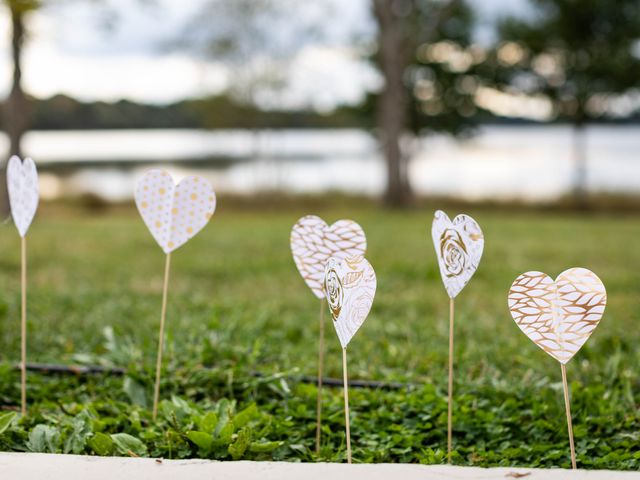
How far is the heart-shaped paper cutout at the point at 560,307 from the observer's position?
189 cm

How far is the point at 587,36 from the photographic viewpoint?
18703mm

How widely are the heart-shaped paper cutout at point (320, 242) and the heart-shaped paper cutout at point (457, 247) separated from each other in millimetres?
303

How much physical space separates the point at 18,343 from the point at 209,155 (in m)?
32.0

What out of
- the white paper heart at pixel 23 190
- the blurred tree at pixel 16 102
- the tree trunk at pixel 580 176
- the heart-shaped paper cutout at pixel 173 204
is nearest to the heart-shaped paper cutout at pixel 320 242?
the heart-shaped paper cutout at pixel 173 204

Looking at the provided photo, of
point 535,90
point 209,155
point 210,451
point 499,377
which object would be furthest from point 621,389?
point 209,155

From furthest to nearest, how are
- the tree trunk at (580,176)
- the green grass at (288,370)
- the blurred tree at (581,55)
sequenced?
the blurred tree at (581,55), the tree trunk at (580,176), the green grass at (288,370)

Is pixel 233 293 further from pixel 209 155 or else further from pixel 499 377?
pixel 209 155

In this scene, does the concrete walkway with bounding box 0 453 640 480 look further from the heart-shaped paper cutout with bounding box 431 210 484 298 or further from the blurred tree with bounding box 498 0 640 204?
the blurred tree with bounding box 498 0 640 204

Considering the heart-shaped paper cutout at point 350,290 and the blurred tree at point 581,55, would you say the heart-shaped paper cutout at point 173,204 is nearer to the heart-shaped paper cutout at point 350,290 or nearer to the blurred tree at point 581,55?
the heart-shaped paper cutout at point 350,290

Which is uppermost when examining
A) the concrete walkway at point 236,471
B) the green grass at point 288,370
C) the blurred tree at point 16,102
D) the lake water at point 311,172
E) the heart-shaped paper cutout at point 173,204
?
the blurred tree at point 16,102

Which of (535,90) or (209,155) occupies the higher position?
(535,90)

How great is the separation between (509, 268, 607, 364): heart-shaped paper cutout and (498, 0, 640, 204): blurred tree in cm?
1658

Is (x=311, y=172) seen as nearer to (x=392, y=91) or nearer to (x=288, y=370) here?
(x=392, y=91)

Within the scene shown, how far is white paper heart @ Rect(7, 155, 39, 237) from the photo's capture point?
2311 millimetres
